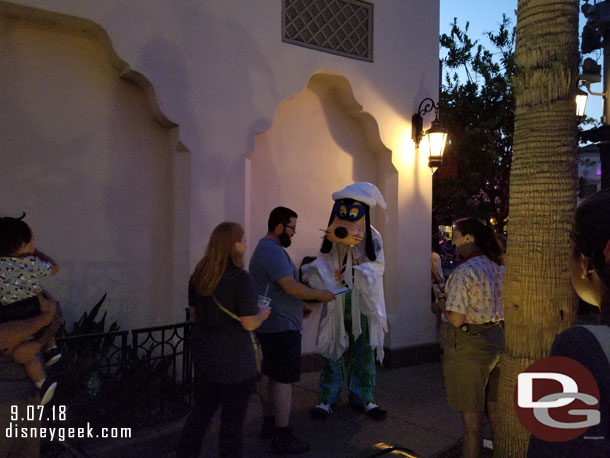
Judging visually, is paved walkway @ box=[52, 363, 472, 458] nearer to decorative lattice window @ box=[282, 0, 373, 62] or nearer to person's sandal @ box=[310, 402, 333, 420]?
person's sandal @ box=[310, 402, 333, 420]

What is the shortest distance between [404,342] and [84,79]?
4799mm

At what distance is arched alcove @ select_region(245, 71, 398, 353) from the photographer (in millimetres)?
5844

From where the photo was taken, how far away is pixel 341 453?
393 centimetres

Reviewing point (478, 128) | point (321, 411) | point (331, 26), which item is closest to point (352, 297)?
point (321, 411)

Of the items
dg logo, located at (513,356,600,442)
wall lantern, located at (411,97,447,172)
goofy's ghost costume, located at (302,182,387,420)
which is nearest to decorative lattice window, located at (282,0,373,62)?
wall lantern, located at (411,97,447,172)

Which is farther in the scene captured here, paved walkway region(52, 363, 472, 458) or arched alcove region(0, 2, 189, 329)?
arched alcove region(0, 2, 189, 329)

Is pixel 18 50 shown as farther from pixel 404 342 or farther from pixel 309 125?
pixel 404 342

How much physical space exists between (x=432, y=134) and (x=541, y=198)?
375cm

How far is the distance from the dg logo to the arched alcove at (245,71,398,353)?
4.43 m

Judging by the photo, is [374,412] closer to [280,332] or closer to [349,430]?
[349,430]

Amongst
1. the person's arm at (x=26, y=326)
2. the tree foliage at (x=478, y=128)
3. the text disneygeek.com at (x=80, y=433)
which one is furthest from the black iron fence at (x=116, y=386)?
the tree foliage at (x=478, y=128)

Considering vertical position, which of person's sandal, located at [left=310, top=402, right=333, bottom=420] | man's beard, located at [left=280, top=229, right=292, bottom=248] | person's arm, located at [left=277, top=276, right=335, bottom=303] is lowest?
person's sandal, located at [left=310, top=402, right=333, bottom=420]

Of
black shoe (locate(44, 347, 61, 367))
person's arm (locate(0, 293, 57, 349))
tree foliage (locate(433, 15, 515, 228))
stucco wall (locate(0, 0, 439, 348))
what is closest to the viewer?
person's arm (locate(0, 293, 57, 349))

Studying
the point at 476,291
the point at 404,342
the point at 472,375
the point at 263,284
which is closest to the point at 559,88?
the point at 476,291
